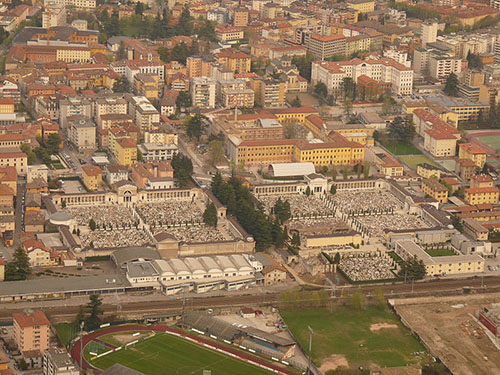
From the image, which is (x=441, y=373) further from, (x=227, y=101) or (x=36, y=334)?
(x=227, y=101)

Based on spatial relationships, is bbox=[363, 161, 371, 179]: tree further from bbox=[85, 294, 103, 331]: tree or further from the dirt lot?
bbox=[85, 294, 103, 331]: tree

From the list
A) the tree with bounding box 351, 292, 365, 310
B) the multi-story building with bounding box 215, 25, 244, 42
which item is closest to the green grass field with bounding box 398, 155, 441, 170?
the tree with bounding box 351, 292, 365, 310

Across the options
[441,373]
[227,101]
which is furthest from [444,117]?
[441,373]

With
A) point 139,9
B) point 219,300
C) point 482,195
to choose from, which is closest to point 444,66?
point 139,9

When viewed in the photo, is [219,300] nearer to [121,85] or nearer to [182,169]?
[182,169]

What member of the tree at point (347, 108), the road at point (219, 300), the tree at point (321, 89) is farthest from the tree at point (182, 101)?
the road at point (219, 300)

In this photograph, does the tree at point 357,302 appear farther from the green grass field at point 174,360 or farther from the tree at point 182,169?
the tree at point 182,169
